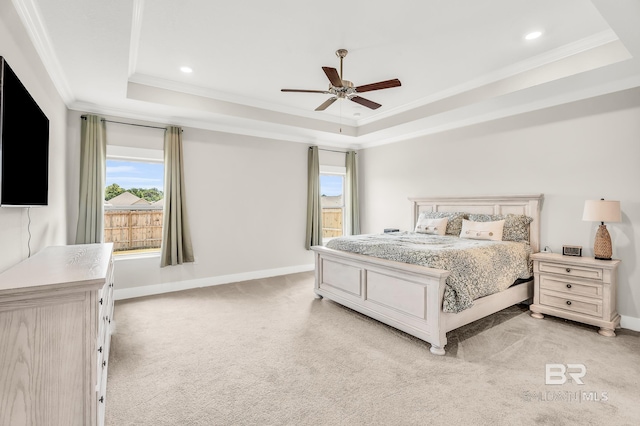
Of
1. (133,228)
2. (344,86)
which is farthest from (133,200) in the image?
(344,86)

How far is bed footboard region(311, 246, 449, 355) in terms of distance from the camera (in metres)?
2.71

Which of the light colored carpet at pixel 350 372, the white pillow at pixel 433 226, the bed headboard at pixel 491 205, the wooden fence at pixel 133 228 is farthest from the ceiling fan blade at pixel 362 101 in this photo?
the wooden fence at pixel 133 228

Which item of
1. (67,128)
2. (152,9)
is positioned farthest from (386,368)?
(67,128)

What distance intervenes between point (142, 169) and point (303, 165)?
2.65 metres

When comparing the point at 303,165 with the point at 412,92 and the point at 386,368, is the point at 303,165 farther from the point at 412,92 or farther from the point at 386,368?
the point at 386,368

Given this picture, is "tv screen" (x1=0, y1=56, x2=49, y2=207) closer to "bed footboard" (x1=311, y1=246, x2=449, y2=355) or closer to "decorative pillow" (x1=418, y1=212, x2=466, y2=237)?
"bed footboard" (x1=311, y1=246, x2=449, y2=355)

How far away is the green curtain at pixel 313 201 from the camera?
5.84 meters

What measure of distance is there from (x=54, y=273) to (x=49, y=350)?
1.31ft

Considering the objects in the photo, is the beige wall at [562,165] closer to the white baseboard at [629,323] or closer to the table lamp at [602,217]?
the white baseboard at [629,323]

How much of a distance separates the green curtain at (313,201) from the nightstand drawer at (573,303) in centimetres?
356

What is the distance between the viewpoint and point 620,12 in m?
2.09

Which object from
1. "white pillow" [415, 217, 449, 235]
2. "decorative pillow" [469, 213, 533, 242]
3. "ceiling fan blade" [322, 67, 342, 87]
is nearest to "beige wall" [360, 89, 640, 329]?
"decorative pillow" [469, 213, 533, 242]

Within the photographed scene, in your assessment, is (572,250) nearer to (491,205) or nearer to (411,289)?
(491,205)

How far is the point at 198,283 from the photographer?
4.79m
